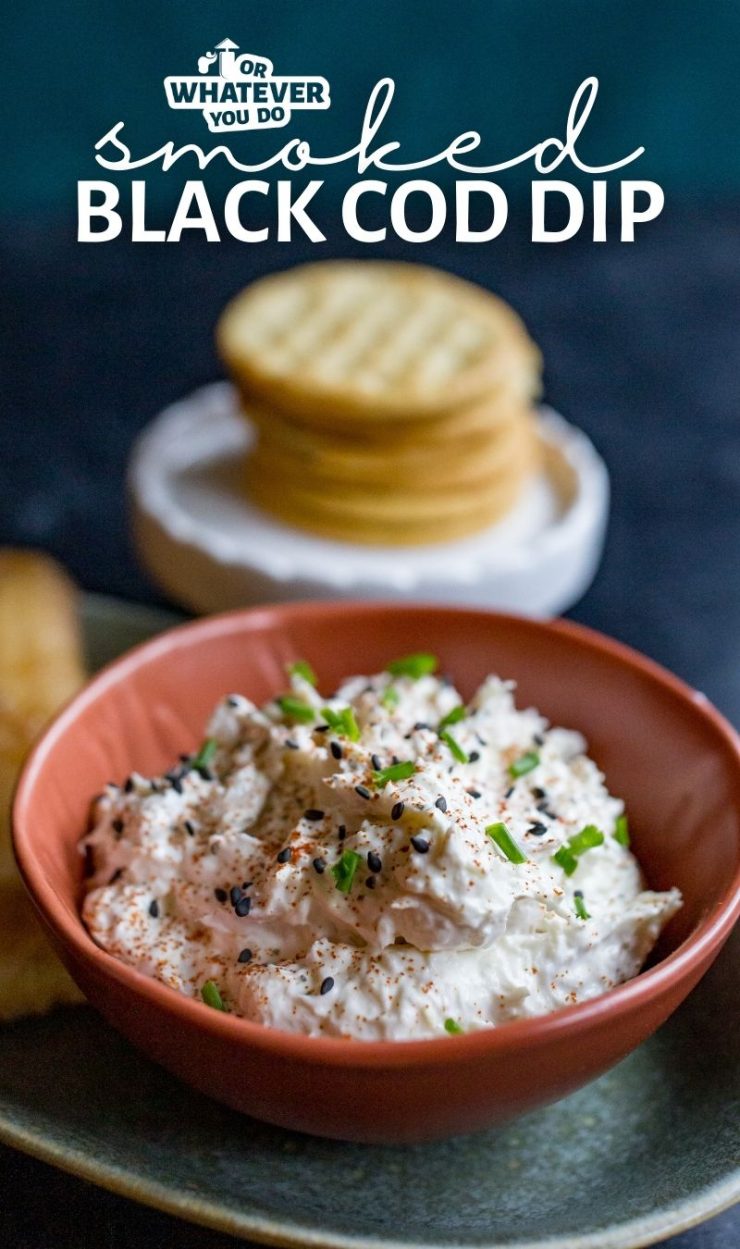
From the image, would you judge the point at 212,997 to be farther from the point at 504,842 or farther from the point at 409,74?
the point at 409,74

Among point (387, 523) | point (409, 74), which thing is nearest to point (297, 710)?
point (387, 523)

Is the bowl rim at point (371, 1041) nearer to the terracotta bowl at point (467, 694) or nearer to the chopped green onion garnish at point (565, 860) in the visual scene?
the terracotta bowl at point (467, 694)

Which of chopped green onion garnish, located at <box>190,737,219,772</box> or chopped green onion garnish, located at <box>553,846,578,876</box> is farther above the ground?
chopped green onion garnish, located at <box>553,846,578,876</box>

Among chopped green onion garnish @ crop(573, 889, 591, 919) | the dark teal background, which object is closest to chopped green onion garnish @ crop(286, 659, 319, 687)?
chopped green onion garnish @ crop(573, 889, 591, 919)

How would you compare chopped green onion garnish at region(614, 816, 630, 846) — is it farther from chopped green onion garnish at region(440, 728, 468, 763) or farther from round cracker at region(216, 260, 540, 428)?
round cracker at region(216, 260, 540, 428)

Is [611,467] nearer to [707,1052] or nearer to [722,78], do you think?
[707,1052]

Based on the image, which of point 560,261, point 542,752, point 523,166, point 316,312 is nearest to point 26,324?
point 316,312

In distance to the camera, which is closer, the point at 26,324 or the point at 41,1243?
the point at 41,1243

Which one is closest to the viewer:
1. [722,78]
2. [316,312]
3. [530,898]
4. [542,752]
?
[530,898]
